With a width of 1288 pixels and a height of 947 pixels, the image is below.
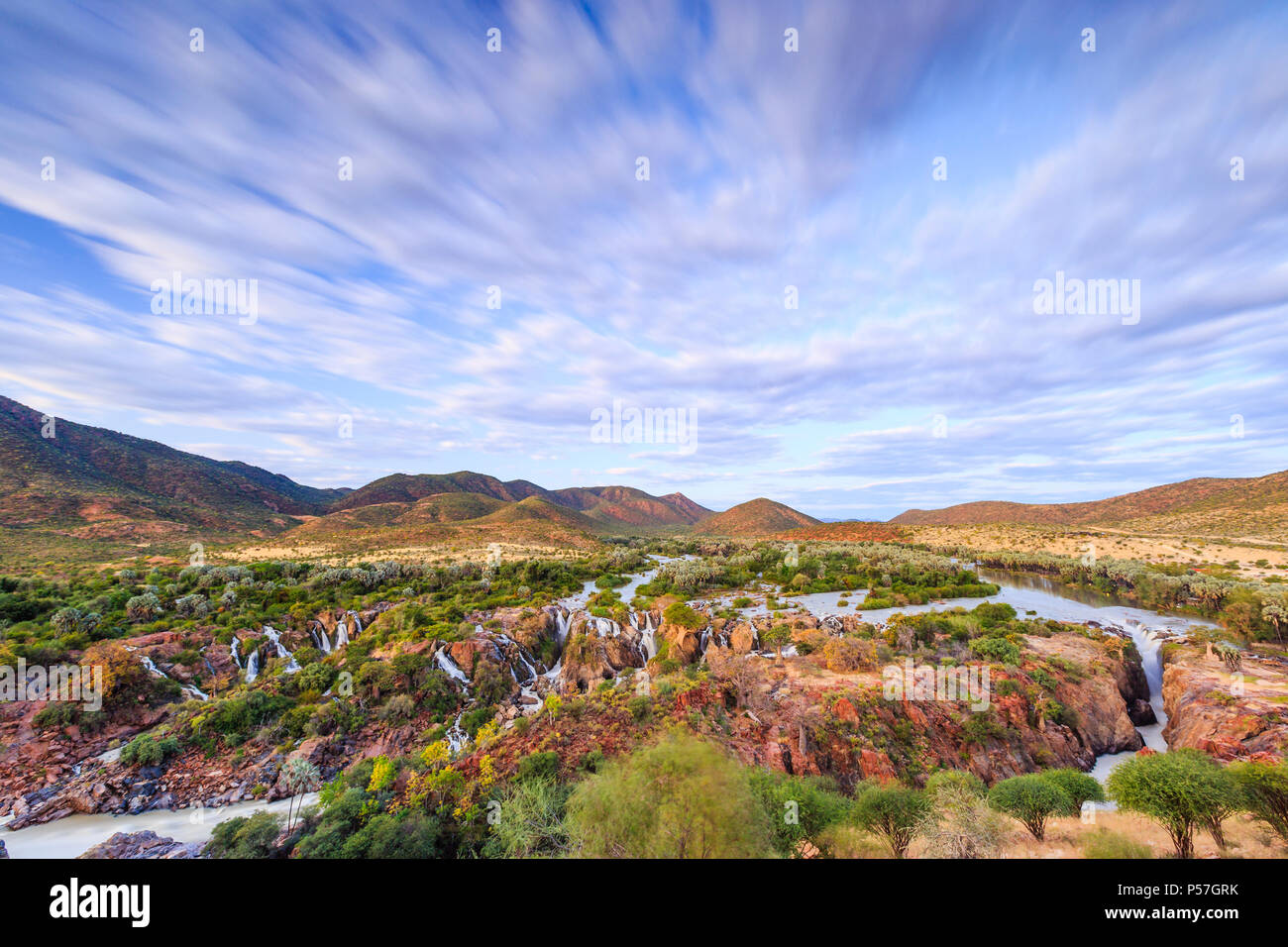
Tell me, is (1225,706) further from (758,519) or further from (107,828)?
(758,519)

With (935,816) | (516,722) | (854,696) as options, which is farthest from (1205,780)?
(516,722)

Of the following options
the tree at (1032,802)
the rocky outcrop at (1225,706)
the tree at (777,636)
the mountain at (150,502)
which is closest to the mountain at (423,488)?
the mountain at (150,502)

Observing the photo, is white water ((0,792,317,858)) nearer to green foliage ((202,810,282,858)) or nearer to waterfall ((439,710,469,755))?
green foliage ((202,810,282,858))

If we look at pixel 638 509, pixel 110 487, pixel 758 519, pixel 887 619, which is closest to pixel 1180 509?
pixel 758 519

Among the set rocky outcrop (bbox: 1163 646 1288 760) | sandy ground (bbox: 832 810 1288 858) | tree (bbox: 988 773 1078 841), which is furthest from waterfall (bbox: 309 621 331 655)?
rocky outcrop (bbox: 1163 646 1288 760)
